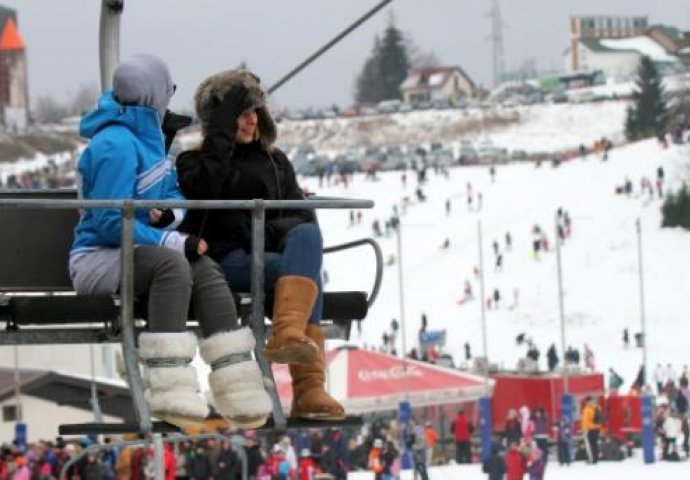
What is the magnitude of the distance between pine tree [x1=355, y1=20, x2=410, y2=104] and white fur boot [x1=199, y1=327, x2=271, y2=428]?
160688 mm

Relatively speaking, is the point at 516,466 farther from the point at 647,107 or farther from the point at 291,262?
the point at 647,107

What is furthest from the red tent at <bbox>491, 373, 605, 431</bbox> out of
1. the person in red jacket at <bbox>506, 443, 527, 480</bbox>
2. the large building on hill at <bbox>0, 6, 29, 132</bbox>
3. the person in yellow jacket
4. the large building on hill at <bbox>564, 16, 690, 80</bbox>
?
the large building on hill at <bbox>564, 16, 690, 80</bbox>

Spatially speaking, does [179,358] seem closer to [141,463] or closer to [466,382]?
[141,463]

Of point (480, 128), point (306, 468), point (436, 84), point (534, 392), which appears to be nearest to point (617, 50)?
point (436, 84)

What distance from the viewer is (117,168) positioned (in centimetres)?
479

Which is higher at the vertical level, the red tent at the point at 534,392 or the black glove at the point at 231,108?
the black glove at the point at 231,108

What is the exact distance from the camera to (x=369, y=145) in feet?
420

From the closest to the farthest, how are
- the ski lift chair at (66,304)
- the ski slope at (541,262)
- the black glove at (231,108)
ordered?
1. the ski lift chair at (66,304)
2. the black glove at (231,108)
3. the ski slope at (541,262)

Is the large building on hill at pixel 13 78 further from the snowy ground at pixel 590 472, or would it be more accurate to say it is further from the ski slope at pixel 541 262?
the snowy ground at pixel 590 472

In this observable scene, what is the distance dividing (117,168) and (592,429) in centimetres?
2298

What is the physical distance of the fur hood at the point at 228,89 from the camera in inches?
198

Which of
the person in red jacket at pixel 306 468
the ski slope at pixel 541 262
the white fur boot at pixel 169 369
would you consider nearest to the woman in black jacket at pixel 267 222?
the white fur boot at pixel 169 369

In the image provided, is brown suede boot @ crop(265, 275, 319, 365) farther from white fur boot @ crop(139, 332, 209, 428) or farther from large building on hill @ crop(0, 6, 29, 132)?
large building on hill @ crop(0, 6, 29, 132)

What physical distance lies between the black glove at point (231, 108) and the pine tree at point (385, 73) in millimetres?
160406
